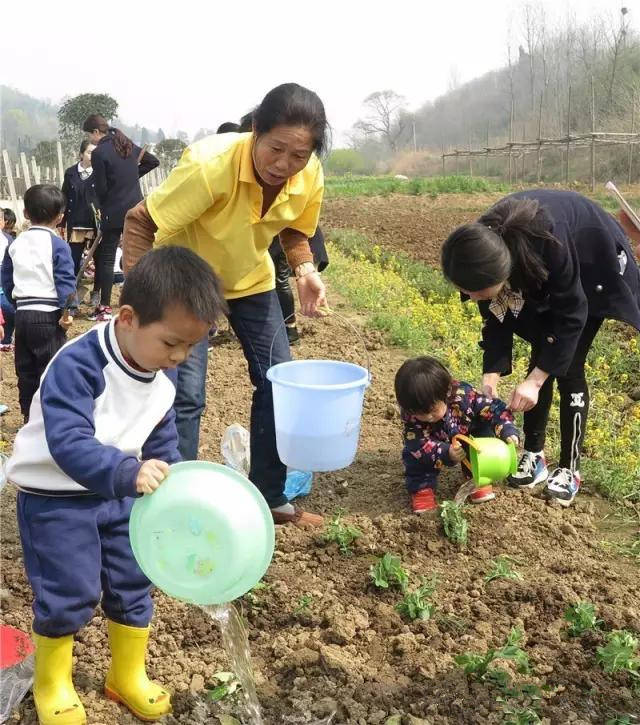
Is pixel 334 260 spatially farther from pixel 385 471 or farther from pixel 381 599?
pixel 381 599

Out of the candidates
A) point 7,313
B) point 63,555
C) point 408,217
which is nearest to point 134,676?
point 63,555

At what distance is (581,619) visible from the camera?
2.45m

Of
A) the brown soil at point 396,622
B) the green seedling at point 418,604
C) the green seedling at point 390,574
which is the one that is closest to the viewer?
the brown soil at point 396,622

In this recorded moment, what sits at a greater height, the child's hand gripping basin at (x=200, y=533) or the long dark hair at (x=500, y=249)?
the long dark hair at (x=500, y=249)

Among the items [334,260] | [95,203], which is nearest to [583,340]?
[95,203]

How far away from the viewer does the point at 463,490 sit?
10.6ft

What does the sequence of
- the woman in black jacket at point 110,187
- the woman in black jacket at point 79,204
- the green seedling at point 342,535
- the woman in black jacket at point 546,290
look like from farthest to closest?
the woman in black jacket at point 79,204, the woman in black jacket at point 110,187, the green seedling at point 342,535, the woman in black jacket at point 546,290

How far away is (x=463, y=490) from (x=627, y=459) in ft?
2.98

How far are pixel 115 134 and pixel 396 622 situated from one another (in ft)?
19.0

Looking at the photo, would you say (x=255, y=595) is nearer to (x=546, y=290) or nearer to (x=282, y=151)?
(x=282, y=151)

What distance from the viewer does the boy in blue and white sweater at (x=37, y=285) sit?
13.9 ft

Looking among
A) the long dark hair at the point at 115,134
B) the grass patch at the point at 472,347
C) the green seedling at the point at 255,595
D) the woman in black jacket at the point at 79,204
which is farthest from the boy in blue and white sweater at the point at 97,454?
the woman in black jacket at the point at 79,204

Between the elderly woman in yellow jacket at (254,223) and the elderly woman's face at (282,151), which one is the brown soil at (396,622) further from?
the elderly woman's face at (282,151)

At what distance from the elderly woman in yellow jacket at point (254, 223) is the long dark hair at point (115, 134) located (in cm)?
460
